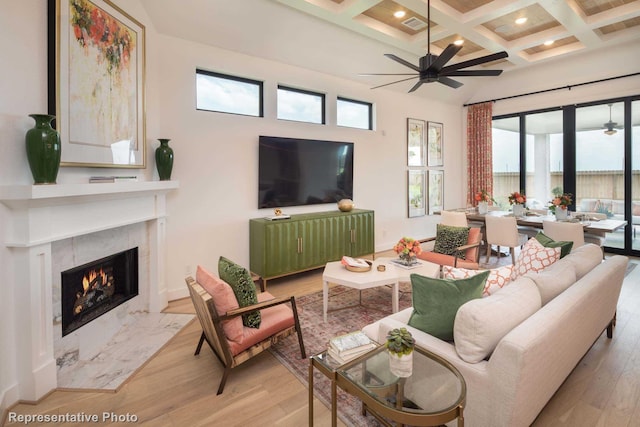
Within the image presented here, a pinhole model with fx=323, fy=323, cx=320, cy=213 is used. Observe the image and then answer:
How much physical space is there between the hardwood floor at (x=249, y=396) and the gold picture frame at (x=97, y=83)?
1677mm

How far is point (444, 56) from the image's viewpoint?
3.08 meters

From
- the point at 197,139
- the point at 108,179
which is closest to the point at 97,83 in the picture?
the point at 108,179

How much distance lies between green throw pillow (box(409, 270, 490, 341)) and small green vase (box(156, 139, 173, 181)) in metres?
2.81

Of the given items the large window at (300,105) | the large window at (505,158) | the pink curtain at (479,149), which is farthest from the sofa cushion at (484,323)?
the large window at (505,158)

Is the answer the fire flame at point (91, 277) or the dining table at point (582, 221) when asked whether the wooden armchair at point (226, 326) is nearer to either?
the fire flame at point (91, 277)

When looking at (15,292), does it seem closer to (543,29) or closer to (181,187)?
(181,187)

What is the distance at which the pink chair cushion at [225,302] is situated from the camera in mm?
2176

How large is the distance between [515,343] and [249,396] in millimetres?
1654

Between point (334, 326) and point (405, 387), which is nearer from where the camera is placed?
point (405, 387)

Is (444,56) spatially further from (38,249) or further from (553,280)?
(38,249)

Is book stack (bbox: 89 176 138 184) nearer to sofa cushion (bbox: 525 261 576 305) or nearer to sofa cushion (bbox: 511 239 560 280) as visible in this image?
sofa cushion (bbox: 525 261 576 305)

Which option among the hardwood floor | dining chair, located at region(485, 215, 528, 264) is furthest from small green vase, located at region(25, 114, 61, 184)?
dining chair, located at region(485, 215, 528, 264)

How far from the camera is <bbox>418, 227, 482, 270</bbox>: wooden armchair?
3.97 metres

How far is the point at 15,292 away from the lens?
6.71ft
